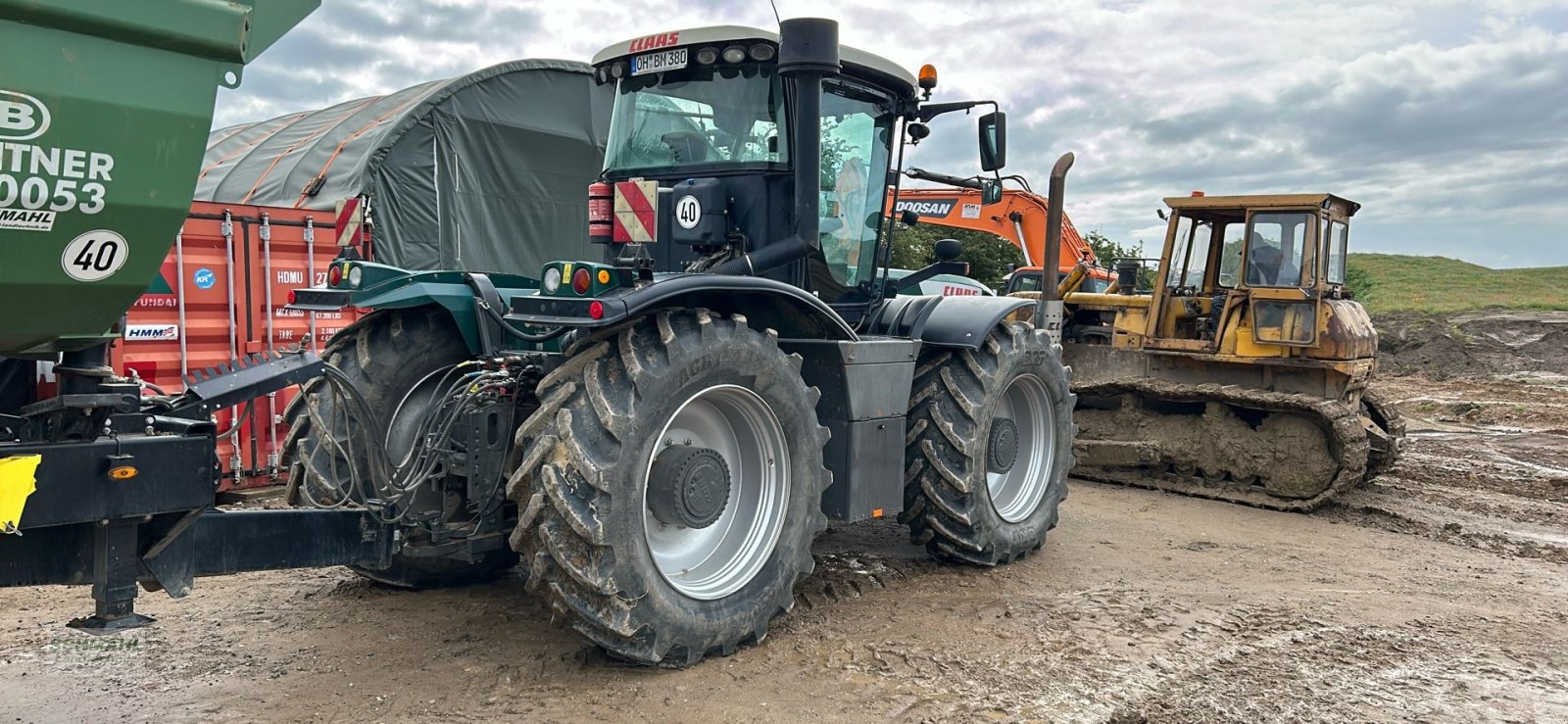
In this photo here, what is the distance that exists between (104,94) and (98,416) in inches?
35.5

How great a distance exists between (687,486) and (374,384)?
60.0 inches

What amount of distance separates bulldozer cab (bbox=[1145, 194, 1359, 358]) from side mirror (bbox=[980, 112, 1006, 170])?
389 centimetres

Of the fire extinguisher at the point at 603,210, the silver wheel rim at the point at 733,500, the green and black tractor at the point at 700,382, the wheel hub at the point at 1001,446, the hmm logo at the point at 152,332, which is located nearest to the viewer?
the green and black tractor at the point at 700,382

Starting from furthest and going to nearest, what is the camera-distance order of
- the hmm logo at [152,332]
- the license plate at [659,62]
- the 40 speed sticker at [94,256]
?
the hmm logo at [152,332] → the license plate at [659,62] → the 40 speed sticker at [94,256]

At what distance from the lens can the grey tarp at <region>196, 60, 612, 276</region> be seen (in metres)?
11.6

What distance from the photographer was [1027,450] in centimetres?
671

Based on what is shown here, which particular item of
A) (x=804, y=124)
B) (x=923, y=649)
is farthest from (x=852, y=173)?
(x=923, y=649)

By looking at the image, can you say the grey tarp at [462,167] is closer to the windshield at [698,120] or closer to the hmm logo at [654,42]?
the windshield at [698,120]

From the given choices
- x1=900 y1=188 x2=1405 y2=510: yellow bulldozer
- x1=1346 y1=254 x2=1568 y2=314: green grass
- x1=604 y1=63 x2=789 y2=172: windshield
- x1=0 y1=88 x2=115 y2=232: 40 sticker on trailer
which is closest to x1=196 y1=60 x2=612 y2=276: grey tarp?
x1=900 y1=188 x2=1405 y2=510: yellow bulldozer

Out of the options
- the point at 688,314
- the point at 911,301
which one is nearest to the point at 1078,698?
the point at 688,314

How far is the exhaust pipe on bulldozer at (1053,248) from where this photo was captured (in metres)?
8.74

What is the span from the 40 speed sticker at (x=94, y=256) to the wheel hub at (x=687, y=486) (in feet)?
6.59

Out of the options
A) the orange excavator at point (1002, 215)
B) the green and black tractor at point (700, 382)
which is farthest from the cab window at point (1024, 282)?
the green and black tractor at point (700, 382)

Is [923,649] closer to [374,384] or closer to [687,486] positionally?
[687,486]
